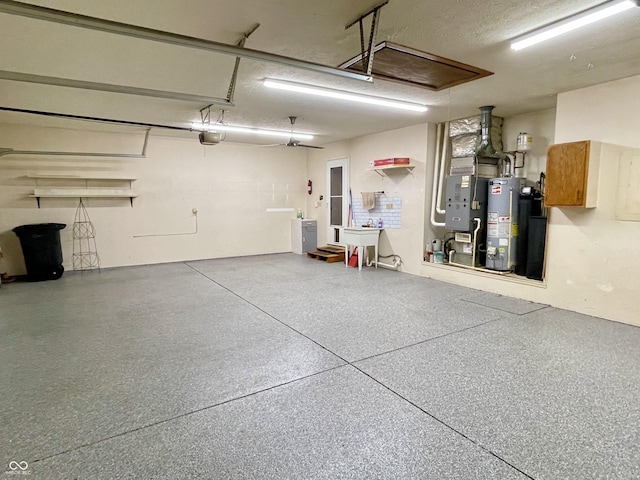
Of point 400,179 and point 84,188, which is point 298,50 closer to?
point 400,179

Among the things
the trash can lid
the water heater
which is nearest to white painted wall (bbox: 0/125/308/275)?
the trash can lid

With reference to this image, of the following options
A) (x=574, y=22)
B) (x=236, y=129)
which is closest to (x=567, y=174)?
(x=574, y=22)

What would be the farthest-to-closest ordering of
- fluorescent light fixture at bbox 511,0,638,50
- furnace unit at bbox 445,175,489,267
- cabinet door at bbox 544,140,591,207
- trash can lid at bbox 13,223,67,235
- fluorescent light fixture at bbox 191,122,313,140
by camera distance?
fluorescent light fixture at bbox 191,122,313,140 → trash can lid at bbox 13,223,67,235 → furnace unit at bbox 445,175,489,267 → cabinet door at bbox 544,140,591,207 → fluorescent light fixture at bbox 511,0,638,50

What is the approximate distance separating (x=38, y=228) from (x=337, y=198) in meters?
5.99

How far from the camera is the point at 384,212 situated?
724 centimetres

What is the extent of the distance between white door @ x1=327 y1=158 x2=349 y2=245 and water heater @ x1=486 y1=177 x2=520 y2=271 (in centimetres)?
354

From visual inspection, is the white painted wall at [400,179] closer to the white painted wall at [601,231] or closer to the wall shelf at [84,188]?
the white painted wall at [601,231]

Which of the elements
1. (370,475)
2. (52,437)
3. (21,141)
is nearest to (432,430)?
(370,475)

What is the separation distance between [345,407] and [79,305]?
13.4 ft

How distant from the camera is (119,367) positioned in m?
2.92

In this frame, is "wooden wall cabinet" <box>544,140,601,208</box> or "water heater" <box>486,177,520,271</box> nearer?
"wooden wall cabinet" <box>544,140,601,208</box>

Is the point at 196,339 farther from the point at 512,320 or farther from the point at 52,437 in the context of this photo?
the point at 512,320

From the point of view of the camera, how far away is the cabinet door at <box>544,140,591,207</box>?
400 cm

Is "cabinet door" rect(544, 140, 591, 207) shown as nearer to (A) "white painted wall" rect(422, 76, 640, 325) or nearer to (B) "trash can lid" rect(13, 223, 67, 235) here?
(A) "white painted wall" rect(422, 76, 640, 325)
